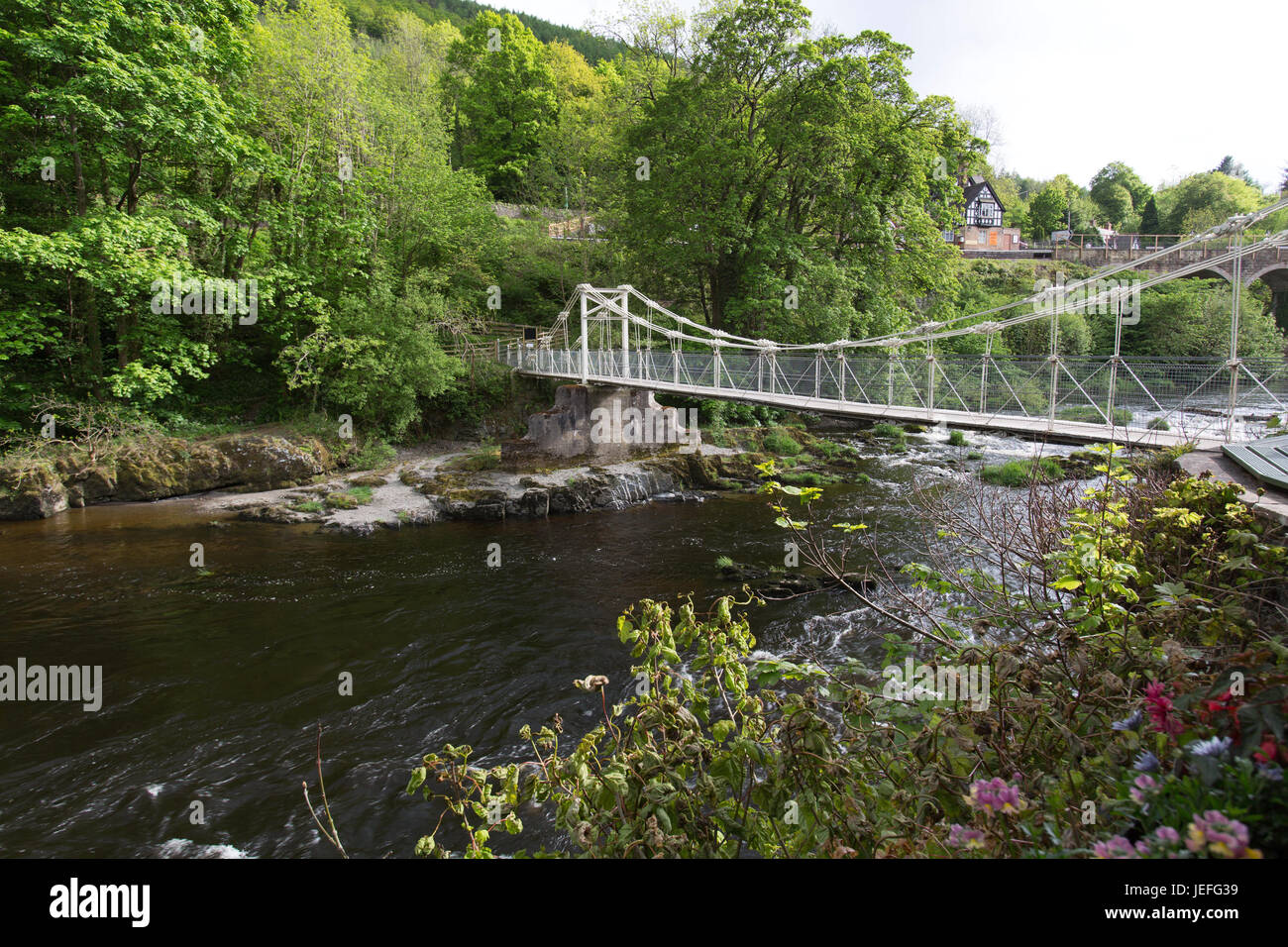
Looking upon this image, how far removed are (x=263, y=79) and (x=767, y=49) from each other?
10958mm

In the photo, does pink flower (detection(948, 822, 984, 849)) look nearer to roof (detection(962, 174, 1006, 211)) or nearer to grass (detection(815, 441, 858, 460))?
grass (detection(815, 441, 858, 460))

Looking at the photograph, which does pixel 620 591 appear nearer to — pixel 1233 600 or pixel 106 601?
pixel 106 601

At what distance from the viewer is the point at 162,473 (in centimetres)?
1190

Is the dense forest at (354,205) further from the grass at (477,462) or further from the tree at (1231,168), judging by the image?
the tree at (1231,168)

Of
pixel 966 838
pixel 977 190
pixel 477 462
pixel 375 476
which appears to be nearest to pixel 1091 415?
pixel 966 838

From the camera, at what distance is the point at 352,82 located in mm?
15047

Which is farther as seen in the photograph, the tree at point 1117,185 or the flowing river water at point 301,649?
the tree at point 1117,185

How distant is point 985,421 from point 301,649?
7.33 metres

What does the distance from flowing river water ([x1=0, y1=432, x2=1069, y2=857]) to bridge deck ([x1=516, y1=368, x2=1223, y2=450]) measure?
1577mm

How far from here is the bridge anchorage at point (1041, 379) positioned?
17.1 feet

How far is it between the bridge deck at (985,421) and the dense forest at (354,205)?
223 inches

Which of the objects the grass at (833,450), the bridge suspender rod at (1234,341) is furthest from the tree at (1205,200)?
the bridge suspender rod at (1234,341)
